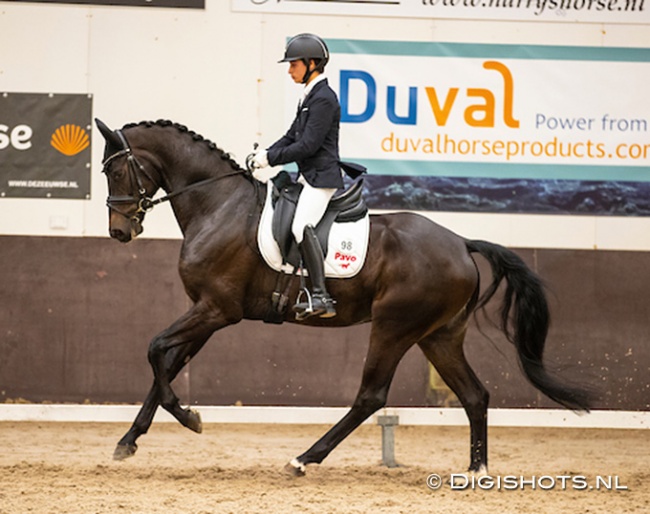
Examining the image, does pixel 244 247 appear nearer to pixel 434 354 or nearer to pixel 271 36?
pixel 434 354

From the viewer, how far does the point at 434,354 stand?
19.3 ft

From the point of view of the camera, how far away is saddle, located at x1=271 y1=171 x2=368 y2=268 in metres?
5.49

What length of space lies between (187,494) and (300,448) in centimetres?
220

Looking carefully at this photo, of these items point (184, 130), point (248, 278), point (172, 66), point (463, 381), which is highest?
point (172, 66)

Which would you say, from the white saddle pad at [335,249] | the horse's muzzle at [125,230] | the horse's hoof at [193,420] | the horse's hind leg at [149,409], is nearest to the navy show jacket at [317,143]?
the white saddle pad at [335,249]

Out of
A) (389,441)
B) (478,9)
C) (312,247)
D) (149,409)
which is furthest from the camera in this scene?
(478,9)

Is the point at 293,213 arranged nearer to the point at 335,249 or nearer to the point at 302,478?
the point at 335,249

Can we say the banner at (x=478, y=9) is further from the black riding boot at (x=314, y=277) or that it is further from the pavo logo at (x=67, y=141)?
the black riding boot at (x=314, y=277)

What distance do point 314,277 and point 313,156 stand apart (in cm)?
64

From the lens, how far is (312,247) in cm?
540

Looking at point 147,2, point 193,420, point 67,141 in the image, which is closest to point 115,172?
point 193,420

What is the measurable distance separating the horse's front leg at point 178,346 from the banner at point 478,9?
3241 mm

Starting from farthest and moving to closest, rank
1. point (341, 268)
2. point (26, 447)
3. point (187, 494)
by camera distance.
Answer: point (26, 447)
point (341, 268)
point (187, 494)

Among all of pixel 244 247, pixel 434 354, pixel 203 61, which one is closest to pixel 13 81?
pixel 203 61
